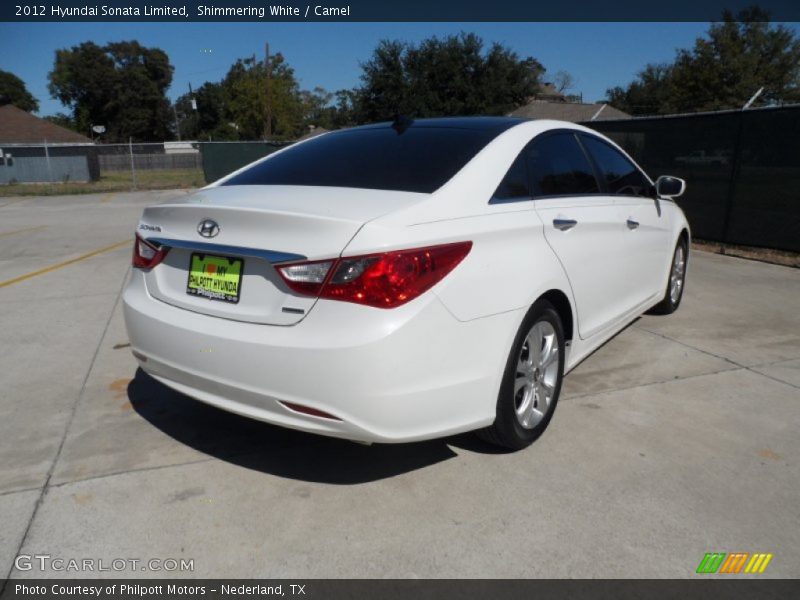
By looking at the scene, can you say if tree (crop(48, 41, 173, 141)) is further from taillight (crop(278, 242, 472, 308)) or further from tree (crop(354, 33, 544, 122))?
taillight (crop(278, 242, 472, 308))

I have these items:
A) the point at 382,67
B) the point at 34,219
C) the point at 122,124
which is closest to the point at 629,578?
the point at 34,219

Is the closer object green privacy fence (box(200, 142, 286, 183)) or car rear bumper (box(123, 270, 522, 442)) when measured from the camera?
car rear bumper (box(123, 270, 522, 442))

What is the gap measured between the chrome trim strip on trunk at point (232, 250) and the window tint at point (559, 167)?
1395 millimetres

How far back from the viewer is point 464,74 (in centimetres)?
3853

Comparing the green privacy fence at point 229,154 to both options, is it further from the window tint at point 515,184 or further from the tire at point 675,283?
the window tint at point 515,184

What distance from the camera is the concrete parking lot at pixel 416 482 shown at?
7.73 feet

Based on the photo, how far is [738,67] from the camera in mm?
36531

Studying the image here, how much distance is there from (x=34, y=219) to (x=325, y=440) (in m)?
14.2

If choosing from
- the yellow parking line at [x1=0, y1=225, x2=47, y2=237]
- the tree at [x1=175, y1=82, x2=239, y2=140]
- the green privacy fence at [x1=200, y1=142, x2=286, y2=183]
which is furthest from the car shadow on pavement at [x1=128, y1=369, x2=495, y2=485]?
the tree at [x1=175, y1=82, x2=239, y2=140]

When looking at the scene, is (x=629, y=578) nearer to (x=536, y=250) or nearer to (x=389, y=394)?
(x=389, y=394)

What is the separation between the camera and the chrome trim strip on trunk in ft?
7.77

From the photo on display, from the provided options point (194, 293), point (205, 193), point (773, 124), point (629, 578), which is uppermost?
point (773, 124)

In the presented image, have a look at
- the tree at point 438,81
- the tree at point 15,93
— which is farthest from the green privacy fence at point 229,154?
the tree at point 15,93

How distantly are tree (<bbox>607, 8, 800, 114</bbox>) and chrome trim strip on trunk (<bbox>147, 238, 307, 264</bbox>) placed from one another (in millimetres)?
41800
